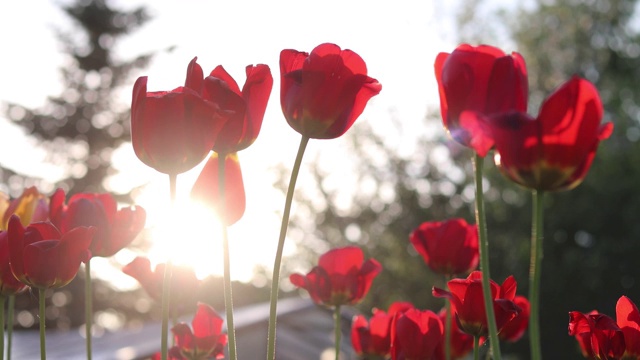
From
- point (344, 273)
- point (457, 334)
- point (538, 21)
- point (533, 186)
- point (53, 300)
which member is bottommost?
point (53, 300)

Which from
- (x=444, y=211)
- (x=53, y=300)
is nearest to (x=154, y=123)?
(x=444, y=211)

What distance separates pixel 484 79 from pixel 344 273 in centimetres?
56

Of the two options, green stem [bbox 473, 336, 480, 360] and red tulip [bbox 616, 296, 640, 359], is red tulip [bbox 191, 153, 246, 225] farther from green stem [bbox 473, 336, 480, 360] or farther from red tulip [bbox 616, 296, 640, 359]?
red tulip [bbox 616, 296, 640, 359]

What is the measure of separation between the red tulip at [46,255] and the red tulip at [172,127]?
142mm

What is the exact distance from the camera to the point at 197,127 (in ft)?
2.23

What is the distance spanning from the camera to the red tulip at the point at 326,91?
740 mm

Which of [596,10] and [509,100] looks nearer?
[509,100]

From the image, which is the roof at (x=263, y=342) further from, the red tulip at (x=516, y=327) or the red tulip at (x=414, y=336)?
the red tulip at (x=414, y=336)

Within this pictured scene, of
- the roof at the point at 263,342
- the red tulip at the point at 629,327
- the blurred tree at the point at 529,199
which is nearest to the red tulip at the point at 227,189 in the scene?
the red tulip at the point at 629,327

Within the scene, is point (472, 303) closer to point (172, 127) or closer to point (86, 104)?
point (172, 127)

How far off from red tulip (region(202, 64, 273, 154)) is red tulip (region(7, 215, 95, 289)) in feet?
0.59

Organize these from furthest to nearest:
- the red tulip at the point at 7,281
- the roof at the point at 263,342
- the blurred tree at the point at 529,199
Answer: the blurred tree at the point at 529,199
the roof at the point at 263,342
the red tulip at the point at 7,281

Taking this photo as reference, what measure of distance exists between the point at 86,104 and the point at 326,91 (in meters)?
17.2

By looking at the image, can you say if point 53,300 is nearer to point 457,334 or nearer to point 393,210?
point 393,210
